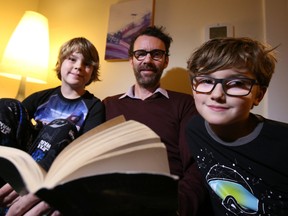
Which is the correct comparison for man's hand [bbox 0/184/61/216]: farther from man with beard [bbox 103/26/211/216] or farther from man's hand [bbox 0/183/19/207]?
man with beard [bbox 103/26/211/216]

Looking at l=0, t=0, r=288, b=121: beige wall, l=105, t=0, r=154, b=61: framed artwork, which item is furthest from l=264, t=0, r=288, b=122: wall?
l=105, t=0, r=154, b=61: framed artwork

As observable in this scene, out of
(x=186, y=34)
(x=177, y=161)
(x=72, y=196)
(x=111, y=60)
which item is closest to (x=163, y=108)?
(x=177, y=161)

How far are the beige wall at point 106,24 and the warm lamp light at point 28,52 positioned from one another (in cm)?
25

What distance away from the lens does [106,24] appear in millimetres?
1483

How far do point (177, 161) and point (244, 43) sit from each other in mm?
480

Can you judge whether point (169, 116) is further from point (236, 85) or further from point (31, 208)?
point (31, 208)

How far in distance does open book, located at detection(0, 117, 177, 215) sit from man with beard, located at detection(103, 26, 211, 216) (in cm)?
40

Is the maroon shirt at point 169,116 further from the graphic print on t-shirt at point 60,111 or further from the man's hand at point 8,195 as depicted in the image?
the man's hand at point 8,195

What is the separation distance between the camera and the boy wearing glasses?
546mm

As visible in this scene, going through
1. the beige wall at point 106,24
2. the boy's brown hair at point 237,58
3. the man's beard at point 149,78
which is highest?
the beige wall at point 106,24

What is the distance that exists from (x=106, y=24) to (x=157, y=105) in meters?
0.77

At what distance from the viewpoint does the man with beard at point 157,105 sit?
34.0 inches

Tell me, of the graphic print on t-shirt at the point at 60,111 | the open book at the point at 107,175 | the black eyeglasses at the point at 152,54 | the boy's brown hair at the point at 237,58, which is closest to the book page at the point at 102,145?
the open book at the point at 107,175

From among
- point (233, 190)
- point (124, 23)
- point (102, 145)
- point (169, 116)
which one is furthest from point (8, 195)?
point (124, 23)
